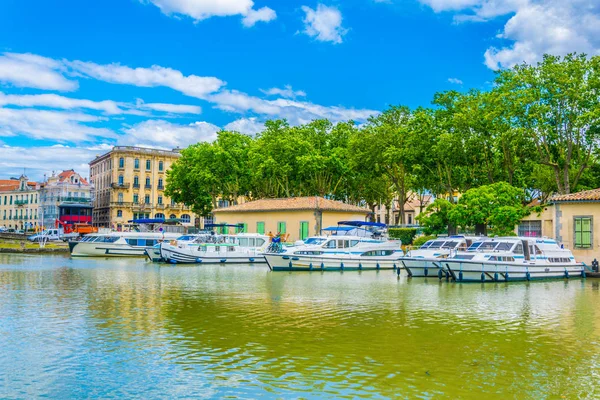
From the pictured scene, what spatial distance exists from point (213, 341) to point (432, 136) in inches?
1798

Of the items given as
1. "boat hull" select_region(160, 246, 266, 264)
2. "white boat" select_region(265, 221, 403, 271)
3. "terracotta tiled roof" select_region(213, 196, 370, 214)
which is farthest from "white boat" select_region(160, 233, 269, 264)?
"terracotta tiled roof" select_region(213, 196, 370, 214)

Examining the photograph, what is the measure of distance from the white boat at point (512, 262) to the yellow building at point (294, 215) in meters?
23.3

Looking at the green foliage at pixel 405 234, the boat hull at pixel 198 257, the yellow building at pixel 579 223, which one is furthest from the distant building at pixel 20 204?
the yellow building at pixel 579 223

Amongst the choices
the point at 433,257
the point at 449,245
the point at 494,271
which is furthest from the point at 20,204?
the point at 494,271

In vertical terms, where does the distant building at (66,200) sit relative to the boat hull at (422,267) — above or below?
above

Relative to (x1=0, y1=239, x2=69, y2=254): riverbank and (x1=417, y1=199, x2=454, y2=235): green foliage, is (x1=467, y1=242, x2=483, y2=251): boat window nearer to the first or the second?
(x1=417, y1=199, x2=454, y2=235): green foliage

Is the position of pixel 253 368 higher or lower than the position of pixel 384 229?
lower

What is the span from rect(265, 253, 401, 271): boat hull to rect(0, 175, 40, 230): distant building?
316ft

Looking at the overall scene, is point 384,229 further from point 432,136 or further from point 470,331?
point 470,331

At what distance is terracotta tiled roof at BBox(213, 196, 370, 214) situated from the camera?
189 ft

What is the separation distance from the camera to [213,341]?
15.7 m

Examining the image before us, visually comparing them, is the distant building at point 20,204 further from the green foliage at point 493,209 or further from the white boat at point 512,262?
the white boat at point 512,262

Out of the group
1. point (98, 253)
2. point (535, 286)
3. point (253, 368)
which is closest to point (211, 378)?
point (253, 368)

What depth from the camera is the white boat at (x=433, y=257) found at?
116ft
